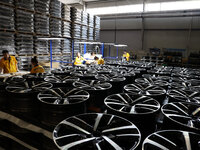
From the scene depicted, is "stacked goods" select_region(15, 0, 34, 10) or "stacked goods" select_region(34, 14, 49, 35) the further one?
"stacked goods" select_region(34, 14, 49, 35)

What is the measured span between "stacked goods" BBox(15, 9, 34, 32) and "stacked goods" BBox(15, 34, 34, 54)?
1.15 feet

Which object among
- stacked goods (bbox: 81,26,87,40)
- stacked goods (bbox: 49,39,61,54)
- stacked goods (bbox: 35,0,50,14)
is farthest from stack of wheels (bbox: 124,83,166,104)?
stacked goods (bbox: 81,26,87,40)

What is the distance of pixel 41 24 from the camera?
8500 millimetres

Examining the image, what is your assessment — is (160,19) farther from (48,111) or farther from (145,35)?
(48,111)

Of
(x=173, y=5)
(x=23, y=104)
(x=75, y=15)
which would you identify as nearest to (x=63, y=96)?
(x=23, y=104)

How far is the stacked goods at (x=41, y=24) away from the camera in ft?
27.1

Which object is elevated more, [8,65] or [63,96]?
[8,65]

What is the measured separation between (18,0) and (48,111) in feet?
24.5

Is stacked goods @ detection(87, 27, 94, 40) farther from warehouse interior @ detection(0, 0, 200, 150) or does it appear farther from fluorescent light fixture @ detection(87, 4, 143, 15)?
fluorescent light fixture @ detection(87, 4, 143, 15)

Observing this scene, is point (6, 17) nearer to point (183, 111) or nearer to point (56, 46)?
point (56, 46)

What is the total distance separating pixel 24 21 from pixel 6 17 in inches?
35.3

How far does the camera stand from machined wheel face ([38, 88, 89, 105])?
7.07 ft

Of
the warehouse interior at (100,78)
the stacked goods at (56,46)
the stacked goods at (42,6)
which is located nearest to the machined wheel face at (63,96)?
the warehouse interior at (100,78)

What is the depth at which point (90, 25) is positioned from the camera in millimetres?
13078
